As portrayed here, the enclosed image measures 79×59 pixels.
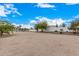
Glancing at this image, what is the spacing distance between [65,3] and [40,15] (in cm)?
83

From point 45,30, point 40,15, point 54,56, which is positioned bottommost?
point 54,56

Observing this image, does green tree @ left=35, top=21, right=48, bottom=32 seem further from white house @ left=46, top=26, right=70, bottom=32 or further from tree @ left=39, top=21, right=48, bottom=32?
white house @ left=46, top=26, right=70, bottom=32

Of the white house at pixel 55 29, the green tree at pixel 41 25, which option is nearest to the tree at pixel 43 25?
A: the green tree at pixel 41 25

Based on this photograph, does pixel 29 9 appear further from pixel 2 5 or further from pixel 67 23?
pixel 67 23

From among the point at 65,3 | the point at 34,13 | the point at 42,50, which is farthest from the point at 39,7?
the point at 42,50

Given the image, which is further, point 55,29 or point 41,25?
point 55,29

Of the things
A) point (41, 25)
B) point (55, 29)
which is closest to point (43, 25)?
point (41, 25)

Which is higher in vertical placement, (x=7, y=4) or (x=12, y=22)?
(x=7, y=4)

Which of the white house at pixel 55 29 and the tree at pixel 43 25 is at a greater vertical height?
the tree at pixel 43 25

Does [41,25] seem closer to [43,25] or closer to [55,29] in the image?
[43,25]

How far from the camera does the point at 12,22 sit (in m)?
6.59

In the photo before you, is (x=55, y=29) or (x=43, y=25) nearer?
(x=43, y=25)

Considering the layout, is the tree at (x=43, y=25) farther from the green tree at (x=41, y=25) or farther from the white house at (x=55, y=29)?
the white house at (x=55, y=29)

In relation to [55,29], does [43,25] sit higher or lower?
higher
